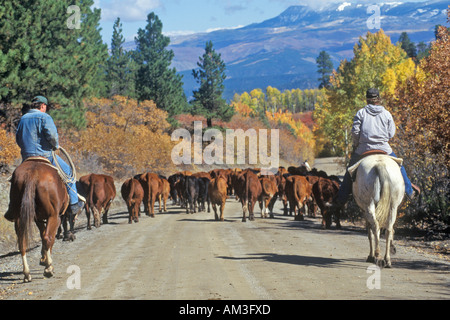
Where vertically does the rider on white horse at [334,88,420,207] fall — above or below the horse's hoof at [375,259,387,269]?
above

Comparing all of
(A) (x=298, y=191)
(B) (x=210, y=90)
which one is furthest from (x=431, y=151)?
(B) (x=210, y=90)

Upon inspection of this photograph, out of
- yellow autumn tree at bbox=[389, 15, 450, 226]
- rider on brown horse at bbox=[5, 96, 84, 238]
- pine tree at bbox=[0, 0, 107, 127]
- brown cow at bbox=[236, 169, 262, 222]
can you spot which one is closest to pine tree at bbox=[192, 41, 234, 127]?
pine tree at bbox=[0, 0, 107, 127]

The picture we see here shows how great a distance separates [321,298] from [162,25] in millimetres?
76905

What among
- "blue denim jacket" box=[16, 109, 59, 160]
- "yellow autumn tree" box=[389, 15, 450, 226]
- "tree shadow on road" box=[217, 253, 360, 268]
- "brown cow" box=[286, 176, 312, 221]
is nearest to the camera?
"blue denim jacket" box=[16, 109, 59, 160]

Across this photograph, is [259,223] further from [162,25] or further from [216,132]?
[162,25]

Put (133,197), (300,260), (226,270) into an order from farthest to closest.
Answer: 1. (133,197)
2. (300,260)
3. (226,270)

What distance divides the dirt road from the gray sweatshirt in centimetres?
210

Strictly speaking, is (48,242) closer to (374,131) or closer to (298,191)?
(374,131)

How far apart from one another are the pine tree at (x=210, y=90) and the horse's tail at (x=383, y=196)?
6072 cm

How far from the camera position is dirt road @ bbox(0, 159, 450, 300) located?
7.65 m

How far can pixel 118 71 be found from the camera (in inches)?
2874

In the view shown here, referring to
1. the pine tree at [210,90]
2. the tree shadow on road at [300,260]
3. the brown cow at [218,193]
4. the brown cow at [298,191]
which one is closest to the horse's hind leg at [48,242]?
the tree shadow on road at [300,260]

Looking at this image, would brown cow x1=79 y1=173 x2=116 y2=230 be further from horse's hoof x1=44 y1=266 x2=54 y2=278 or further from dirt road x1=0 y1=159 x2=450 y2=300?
horse's hoof x1=44 y1=266 x2=54 y2=278

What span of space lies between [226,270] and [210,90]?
6572 cm
